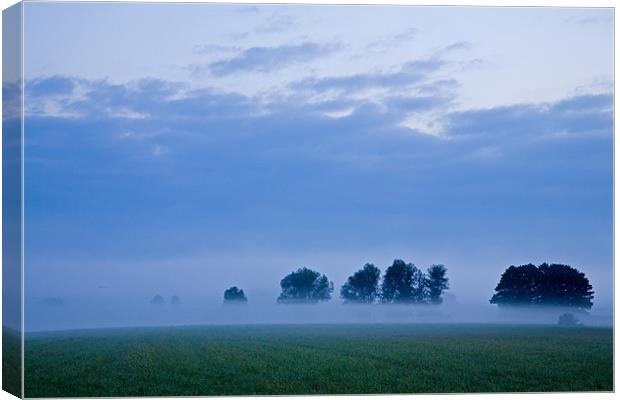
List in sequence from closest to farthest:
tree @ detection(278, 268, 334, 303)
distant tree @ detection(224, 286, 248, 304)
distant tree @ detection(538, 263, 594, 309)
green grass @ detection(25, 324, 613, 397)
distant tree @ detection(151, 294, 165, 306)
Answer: green grass @ detection(25, 324, 613, 397)
distant tree @ detection(151, 294, 165, 306)
distant tree @ detection(224, 286, 248, 304)
tree @ detection(278, 268, 334, 303)
distant tree @ detection(538, 263, 594, 309)

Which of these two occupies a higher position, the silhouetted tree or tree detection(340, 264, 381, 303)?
tree detection(340, 264, 381, 303)

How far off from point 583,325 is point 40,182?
21.2 ft

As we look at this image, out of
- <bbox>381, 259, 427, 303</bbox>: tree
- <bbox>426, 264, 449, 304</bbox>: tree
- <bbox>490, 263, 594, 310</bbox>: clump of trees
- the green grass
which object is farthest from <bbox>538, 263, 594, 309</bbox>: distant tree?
<bbox>381, 259, 427, 303</bbox>: tree

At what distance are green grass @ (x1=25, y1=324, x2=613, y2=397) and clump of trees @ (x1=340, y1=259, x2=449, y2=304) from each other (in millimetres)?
351

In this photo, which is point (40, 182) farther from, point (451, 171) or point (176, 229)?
point (451, 171)

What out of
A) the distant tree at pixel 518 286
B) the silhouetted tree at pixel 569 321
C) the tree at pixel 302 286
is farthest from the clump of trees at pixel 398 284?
the silhouetted tree at pixel 569 321

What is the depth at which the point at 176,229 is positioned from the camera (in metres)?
13.0

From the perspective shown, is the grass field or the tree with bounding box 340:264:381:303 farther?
the tree with bounding box 340:264:381:303

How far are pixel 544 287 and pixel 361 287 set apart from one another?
2.17 meters

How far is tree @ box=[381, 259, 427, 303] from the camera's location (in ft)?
43.7

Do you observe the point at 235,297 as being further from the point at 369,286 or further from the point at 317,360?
the point at 369,286

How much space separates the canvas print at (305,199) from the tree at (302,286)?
26 mm

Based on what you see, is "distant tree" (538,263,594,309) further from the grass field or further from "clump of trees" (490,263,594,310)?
the grass field

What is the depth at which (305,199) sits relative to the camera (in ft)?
43.6
